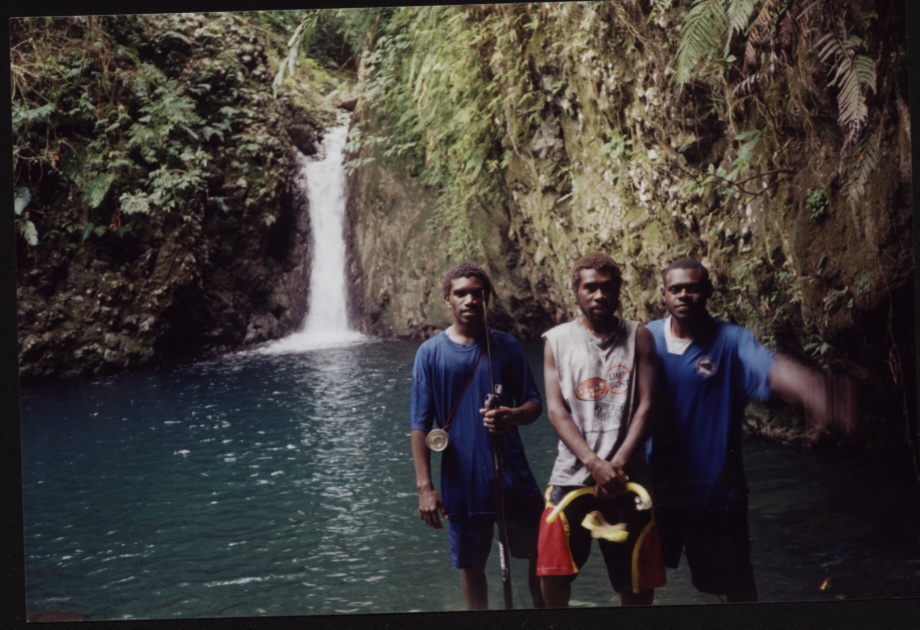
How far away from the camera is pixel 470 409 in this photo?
3088 millimetres

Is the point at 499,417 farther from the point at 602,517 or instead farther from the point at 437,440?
the point at 602,517

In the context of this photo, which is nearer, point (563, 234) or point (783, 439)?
point (783, 439)

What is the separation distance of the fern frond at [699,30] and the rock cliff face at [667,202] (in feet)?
0.79

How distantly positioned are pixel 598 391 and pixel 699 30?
5.03ft

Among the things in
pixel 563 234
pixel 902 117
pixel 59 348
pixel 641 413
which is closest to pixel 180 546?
pixel 59 348

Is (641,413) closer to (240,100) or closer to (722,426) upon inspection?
(722,426)

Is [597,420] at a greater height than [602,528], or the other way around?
[597,420]

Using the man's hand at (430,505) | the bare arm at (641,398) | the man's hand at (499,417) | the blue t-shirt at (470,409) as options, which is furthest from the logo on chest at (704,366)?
the man's hand at (430,505)

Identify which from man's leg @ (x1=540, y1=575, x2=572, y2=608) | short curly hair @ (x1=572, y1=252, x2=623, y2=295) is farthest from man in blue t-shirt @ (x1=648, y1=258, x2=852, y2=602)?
man's leg @ (x1=540, y1=575, x2=572, y2=608)

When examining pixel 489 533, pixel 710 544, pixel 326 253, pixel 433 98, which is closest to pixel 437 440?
pixel 489 533

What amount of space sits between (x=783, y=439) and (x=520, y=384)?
110 centimetres

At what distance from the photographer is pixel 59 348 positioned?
12.6ft

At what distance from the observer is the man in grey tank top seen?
9.91 feet

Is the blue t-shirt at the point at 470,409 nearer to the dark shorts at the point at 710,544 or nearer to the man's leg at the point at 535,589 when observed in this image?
the man's leg at the point at 535,589
